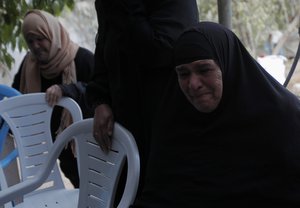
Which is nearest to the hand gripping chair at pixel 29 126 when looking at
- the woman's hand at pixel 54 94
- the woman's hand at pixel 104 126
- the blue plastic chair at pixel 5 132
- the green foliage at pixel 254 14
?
the woman's hand at pixel 54 94

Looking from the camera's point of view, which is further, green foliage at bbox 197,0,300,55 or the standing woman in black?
green foliage at bbox 197,0,300,55

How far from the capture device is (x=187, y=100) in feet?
4.94

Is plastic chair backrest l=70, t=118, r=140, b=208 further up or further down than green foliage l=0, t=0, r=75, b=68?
further down

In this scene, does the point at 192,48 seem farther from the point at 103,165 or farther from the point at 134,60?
the point at 103,165

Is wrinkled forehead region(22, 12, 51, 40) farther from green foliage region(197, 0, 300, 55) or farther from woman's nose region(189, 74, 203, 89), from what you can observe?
green foliage region(197, 0, 300, 55)

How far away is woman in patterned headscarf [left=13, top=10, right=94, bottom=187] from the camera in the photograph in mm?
2654

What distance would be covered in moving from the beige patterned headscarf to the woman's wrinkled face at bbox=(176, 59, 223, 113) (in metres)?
1.27

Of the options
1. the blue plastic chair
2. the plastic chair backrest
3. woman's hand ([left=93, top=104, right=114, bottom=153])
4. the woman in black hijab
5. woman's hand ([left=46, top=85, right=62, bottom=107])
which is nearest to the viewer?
the woman in black hijab

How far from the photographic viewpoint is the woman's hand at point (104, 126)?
174cm

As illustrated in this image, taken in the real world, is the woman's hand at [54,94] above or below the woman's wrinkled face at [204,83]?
below

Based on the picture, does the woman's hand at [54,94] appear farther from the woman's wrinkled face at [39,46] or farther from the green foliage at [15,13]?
the green foliage at [15,13]

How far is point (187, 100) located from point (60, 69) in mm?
1293

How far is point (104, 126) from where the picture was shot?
5.75 feet

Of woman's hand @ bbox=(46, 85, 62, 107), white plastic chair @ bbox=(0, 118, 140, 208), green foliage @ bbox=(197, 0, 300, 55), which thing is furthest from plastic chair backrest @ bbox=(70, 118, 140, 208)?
green foliage @ bbox=(197, 0, 300, 55)
